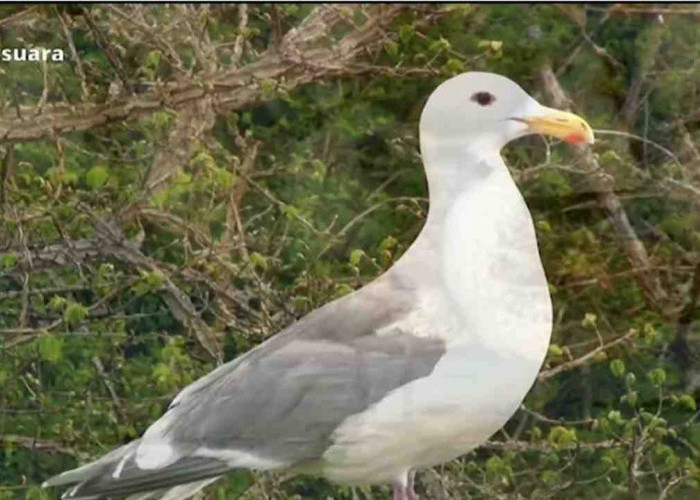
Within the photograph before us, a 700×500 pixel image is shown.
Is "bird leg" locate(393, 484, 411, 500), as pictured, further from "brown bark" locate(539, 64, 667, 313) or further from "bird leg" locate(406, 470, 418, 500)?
"brown bark" locate(539, 64, 667, 313)

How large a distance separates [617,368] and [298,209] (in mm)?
535

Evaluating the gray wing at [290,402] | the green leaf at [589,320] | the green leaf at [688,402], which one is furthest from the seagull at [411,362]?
the green leaf at [688,402]

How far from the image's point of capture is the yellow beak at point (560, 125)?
2553mm

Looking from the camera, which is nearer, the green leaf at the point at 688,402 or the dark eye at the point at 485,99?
the dark eye at the point at 485,99

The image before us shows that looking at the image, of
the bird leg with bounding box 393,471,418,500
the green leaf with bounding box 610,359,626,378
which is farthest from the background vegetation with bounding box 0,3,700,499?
the bird leg with bounding box 393,471,418,500

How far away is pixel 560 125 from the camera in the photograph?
2568 millimetres

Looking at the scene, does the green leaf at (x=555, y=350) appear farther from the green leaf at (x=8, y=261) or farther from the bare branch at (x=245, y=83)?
the green leaf at (x=8, y=261)

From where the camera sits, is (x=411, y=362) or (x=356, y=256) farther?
(x=356, y=256)

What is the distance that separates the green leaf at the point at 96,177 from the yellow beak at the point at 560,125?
2.05 feet

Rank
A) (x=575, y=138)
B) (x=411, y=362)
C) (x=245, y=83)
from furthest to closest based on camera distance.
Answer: (x=245, y=83) → (x=575, y=138) → (x=411, y=362)

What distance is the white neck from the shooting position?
2502 millimetres

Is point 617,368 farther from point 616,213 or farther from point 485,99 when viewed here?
point 485,99

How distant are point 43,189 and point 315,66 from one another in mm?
449

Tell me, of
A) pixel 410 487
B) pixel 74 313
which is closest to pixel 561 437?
pixel 410 487
